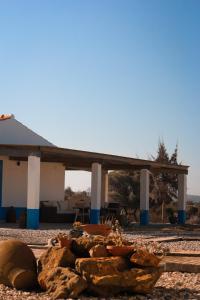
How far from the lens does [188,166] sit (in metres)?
26.8

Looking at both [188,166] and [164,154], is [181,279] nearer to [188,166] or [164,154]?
[188,166]

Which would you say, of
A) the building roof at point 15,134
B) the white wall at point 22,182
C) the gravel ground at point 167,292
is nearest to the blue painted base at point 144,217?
the white wall at point 22,182

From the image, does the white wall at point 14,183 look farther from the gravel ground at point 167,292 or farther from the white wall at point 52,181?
the gravel ground at point 167,292

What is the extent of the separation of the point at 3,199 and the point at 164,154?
19805 mm

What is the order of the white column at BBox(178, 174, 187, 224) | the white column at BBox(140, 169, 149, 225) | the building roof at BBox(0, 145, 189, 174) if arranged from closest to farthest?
the building roof at BBox(0, 145, 189, 174)
the white column at BBox(140, 169, 149, 225)
the white column at BBox(178, 174, 187, 224)

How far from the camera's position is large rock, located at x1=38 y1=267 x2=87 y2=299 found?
686 centimetres

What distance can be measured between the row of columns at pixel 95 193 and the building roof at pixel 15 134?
12.2ft

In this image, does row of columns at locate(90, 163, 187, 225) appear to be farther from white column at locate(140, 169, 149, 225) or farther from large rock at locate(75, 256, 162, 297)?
large rock at locate(75, 256, 162, 297)

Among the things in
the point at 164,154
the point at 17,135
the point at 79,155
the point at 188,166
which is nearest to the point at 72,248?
the point at 79,155

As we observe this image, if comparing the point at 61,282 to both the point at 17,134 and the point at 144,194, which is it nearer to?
the point at 17,134

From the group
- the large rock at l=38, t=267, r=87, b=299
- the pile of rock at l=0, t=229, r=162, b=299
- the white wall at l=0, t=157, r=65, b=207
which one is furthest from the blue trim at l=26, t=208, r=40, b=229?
the large rock at l=38, t=267, r=87, b=299

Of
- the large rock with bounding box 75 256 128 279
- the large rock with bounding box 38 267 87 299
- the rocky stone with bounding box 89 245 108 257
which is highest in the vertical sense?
the rocky stone with bounding box 89 245 108 257

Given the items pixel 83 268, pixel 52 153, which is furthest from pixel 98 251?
pixel 52 153

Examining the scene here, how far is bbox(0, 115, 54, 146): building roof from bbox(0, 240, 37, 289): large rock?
15500 mm
